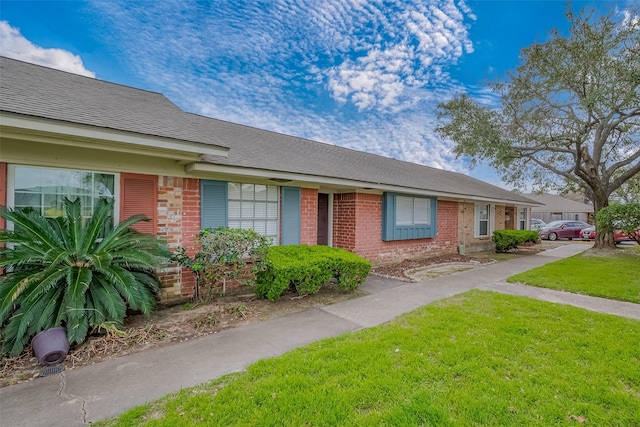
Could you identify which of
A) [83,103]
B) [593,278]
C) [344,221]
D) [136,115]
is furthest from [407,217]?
[83,103]

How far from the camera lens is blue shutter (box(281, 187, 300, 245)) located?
24.4 feet

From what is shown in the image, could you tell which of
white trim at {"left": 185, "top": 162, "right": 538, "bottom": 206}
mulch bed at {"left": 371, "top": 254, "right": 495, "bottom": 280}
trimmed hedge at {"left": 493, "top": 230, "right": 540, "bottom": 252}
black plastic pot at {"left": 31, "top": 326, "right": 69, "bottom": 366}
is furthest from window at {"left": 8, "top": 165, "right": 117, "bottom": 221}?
trimmed hedge at {"left": 493, "top": 230, "right": 540, "bottom": 252}

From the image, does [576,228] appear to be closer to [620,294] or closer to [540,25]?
[540,25]

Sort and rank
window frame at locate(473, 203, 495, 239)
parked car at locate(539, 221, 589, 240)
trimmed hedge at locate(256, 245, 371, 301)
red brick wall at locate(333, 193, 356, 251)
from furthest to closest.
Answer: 1. parked car at locate(539, 221, 589, 240)
2. window frame at locate(473, 203, 495, 239)
3. red brick wall at locate(333, 193, 356, 251)
4. trimmed hedge at locate(256, 245, 371, 301)

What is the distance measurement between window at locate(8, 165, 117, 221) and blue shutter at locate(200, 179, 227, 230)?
1547mm

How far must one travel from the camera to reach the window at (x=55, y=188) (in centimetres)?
445

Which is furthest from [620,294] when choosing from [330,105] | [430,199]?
[330,105]

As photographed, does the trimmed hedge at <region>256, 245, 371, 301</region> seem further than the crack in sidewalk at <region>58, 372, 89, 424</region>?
Yes

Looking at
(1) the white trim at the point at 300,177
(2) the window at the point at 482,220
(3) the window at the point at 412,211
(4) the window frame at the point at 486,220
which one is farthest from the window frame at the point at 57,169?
(2) the window at the point at 482,220

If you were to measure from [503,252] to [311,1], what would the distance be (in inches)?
547

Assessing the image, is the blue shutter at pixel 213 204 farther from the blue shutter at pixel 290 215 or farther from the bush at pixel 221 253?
the blue shutter at pixel 290 215

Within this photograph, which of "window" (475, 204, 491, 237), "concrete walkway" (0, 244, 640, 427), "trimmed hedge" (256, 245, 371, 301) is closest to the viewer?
"concrete walkway" (0, 244, 640, 427)

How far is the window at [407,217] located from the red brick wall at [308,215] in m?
2.75

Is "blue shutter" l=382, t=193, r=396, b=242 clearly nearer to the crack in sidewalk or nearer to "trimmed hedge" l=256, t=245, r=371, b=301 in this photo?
"trimmed hedge" l=256, t=245, r=371, b=301
